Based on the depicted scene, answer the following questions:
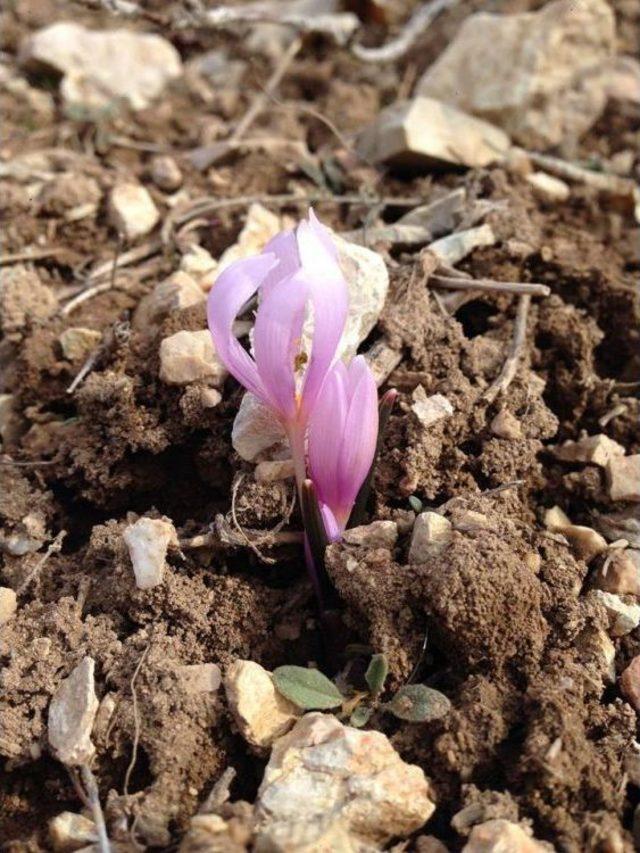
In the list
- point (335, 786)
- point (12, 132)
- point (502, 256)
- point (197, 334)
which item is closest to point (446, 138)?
point (502, 256)

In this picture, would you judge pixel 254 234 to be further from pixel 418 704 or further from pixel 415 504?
pixel 418 704

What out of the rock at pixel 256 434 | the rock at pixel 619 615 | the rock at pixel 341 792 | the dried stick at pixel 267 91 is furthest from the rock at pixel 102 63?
the rock at pixel 341 792

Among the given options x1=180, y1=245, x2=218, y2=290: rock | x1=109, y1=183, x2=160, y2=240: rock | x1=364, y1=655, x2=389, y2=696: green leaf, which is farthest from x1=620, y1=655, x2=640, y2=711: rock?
x1=109, y1=183, x2=160, y2=240: rock

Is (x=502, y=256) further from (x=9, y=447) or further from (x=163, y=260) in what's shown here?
(x=9, y=447)

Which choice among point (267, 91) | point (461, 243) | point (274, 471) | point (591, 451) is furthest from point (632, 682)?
point (267, 91)

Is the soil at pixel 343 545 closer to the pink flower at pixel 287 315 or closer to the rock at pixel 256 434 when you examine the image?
the rock at pixel 256 434

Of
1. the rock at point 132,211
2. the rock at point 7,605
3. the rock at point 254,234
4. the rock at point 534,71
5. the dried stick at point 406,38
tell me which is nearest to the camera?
the rock at point 7,605
